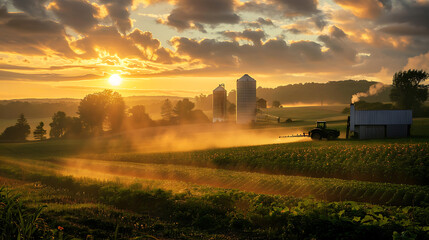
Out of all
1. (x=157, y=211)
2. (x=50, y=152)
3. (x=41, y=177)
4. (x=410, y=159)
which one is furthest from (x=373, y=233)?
(x=50, y=152)

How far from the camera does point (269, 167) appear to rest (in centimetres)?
2703

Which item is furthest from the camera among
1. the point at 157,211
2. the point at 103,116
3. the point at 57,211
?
the point at 103,116

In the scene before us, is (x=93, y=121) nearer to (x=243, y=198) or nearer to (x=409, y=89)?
(x=243, y=198)

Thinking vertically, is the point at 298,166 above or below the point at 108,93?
below

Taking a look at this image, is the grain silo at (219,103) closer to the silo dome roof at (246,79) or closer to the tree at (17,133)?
the silo dome roof at (246,79)

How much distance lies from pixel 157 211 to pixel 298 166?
14.3 m

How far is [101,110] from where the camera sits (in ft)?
252

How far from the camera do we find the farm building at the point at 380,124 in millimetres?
43438

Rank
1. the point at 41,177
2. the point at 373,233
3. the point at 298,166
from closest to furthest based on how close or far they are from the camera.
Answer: the point at 373,233 < the point at 41,177 < the point at 298,166

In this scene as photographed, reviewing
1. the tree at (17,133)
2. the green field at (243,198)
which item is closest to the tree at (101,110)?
the tree at (17,133)

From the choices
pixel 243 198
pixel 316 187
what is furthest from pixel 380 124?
pixel 243 198

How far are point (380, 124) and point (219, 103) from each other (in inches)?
1425

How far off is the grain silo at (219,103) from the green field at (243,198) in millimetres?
40432

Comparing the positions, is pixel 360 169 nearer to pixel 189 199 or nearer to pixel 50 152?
pixel 189 199
